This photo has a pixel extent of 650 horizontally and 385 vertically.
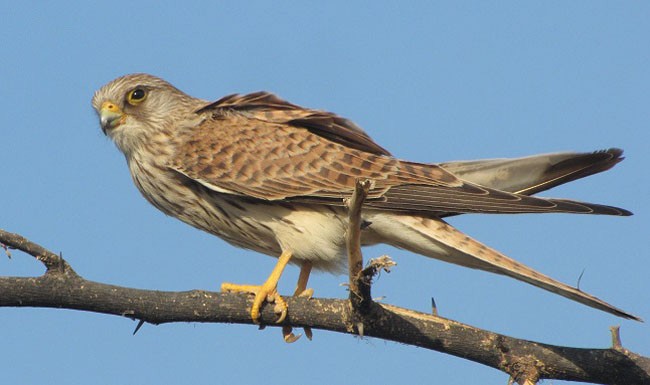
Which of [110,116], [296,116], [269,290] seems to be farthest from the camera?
[110,116]

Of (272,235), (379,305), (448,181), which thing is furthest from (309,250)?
(379,305)

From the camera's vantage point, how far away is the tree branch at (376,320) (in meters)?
3.35

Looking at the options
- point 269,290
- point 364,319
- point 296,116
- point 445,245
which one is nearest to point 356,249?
point 364,319

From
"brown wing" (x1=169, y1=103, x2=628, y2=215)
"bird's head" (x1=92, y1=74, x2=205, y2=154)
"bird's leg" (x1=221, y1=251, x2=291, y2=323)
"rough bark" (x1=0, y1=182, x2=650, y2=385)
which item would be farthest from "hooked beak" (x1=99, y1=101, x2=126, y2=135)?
"rough bark" (x1=0, y1=182, x2=650, y2=385)

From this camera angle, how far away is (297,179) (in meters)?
4.78

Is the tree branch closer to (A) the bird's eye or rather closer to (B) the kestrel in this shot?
(B) the kestrel

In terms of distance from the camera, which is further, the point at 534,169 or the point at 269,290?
the point at 534,169

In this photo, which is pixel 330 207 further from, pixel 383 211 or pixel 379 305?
pixel 379 305

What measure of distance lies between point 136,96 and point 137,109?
0.10 metres

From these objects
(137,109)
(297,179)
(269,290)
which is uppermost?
(137,109)

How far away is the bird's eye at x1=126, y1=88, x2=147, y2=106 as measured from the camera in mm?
5387

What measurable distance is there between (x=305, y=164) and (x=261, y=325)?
1234mm

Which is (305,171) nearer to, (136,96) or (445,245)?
(445,245)

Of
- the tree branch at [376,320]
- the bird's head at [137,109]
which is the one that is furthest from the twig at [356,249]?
the bird's head at [137,109]
